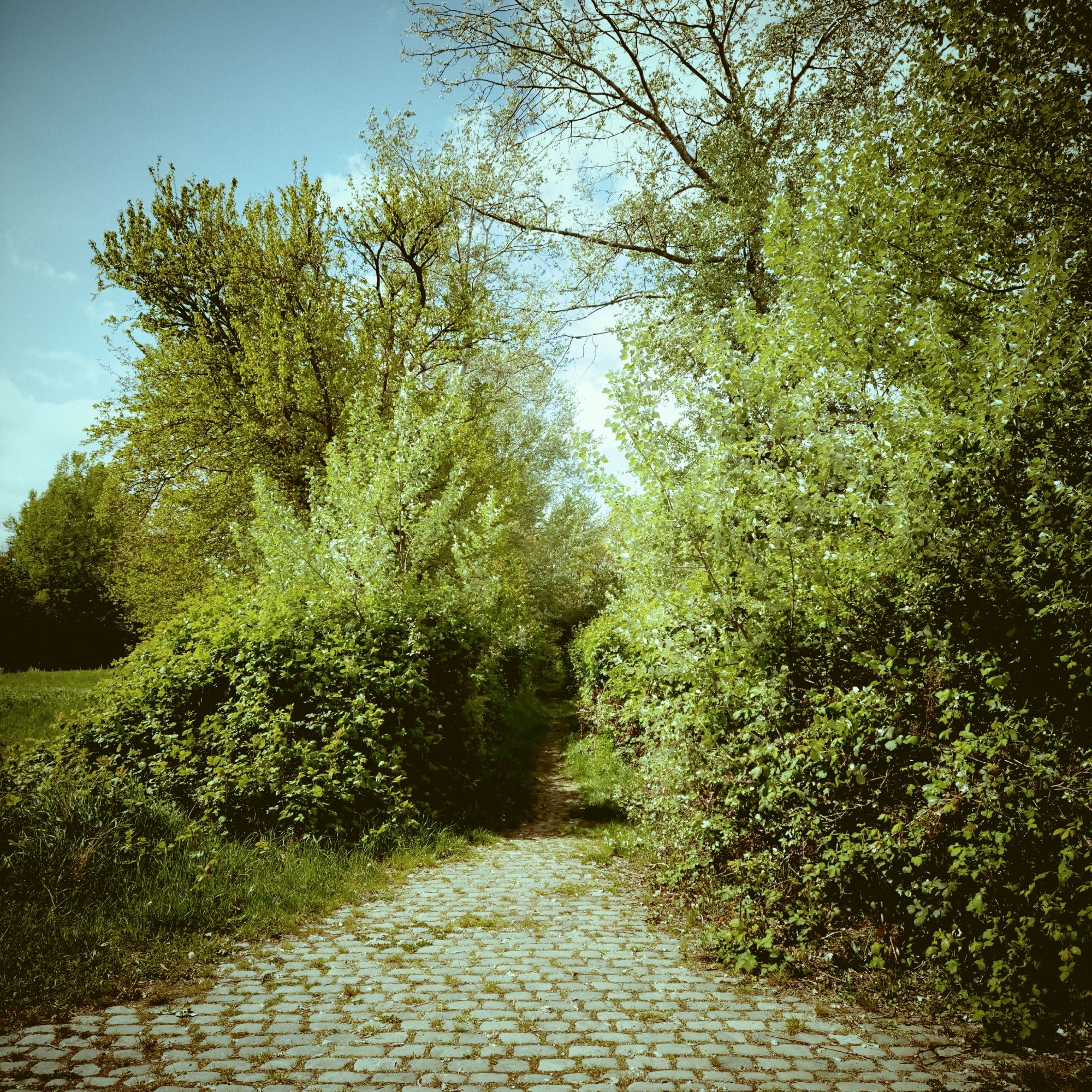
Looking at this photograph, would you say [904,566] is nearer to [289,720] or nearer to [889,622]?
[889,622]

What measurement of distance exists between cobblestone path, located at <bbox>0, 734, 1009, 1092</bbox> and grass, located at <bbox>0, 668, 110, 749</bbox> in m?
4.56

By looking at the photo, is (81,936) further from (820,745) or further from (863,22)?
(863,22)

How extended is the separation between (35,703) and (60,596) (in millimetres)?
25561

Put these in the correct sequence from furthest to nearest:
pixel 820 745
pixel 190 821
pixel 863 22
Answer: pixel 863 22
pixel 190 821
pixel 820 745

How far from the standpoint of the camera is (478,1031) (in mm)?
3596

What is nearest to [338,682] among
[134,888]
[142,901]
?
[134,888]

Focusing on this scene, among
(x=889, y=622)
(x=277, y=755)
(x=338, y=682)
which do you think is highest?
(x=889, y=622)

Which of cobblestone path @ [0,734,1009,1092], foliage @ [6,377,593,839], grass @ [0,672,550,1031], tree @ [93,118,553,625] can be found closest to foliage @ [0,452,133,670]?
Result: tree @ [93,118,553,625]

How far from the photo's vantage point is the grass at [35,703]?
10.7m

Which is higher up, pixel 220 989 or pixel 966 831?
pixel 966 831

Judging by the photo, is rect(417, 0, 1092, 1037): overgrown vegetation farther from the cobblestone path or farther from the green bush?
the green bush

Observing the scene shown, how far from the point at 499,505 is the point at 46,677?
16.5 m

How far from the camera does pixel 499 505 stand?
19891mm

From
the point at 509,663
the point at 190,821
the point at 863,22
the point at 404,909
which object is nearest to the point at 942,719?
the point at 404,909
